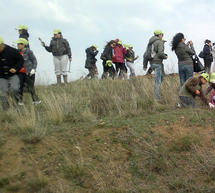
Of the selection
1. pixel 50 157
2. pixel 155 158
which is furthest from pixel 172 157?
pixel 50 157

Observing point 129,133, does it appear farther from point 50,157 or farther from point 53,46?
point 53,46

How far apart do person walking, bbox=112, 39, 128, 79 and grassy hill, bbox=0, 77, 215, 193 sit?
14.6 ft

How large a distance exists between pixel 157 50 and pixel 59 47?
3494 millimetres

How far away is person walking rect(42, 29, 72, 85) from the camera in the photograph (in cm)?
975

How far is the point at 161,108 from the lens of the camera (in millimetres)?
7086

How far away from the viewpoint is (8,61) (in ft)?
21.0

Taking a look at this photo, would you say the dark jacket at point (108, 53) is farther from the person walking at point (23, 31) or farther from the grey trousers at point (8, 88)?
the grey trousers at point (8, 88)

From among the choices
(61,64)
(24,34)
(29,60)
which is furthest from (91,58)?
(29,60)

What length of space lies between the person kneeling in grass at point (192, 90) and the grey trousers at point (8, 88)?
366cm

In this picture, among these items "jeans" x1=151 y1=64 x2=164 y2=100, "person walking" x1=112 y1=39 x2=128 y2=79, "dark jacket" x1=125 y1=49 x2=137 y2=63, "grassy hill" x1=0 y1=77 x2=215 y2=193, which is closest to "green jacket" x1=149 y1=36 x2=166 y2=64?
"jeans" x1=151 y1=64 x2=164 y2=100

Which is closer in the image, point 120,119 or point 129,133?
point 129,133

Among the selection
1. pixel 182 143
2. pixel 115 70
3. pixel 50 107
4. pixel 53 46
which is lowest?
pixel 182 143

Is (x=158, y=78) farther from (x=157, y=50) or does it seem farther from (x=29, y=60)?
(x=29, y=60)

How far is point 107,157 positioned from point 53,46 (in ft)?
19.6
